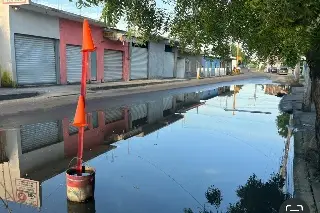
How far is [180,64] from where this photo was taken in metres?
52.4

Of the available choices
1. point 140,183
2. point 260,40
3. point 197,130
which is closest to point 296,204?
point 260,40

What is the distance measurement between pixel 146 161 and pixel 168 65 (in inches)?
1565

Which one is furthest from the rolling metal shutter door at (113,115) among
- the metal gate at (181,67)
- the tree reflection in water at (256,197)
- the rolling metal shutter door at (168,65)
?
the metal gate at (181,67)

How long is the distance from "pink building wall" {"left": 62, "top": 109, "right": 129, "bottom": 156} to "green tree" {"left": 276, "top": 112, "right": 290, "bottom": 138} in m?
4.79

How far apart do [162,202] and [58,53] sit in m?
21.7

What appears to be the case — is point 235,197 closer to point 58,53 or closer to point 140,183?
point 140,183

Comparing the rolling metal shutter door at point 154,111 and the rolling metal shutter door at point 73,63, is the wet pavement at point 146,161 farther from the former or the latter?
the rolling metal shutter door at point 73,63

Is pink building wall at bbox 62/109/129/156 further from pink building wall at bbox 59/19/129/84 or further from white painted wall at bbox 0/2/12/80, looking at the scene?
pink building wall at bbox 59/19/129/84

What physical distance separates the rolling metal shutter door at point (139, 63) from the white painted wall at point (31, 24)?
12.6 metres

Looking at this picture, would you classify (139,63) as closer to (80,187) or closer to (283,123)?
(283,123)

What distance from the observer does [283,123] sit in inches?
491

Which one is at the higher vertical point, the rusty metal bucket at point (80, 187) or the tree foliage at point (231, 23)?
the tree foliage at point (231, 23)

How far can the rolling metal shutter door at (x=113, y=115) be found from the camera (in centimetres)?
1242

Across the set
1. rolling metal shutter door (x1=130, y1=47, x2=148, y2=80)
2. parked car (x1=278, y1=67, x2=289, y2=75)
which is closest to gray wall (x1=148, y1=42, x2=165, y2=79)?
rolling metal shutter door (x1=130, y1=47, x2=148, y2=80)
